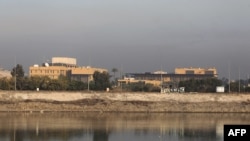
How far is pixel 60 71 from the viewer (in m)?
160

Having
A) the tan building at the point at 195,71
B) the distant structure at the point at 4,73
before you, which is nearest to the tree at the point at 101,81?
the distant structure at the point at 4,73

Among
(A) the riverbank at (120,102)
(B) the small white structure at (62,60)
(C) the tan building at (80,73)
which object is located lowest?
(A) the riverbank at (120,102)

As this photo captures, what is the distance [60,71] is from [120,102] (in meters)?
92.4

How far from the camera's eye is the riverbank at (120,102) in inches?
2670

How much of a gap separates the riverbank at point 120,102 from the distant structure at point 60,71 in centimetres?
8259

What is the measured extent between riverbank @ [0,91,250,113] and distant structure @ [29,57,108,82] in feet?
271

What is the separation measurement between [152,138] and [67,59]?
469 ft

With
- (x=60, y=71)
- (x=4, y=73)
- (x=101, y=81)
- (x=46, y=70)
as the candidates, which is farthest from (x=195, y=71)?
(x=101, y=81)

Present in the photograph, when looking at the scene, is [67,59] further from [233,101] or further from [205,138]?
[205,138]

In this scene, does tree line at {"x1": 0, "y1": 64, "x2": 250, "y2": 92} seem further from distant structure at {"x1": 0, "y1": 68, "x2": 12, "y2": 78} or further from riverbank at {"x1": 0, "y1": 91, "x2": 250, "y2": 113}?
distant structure at {"x1": 0, "y1": 68, "x2": 12, "y2": 78}

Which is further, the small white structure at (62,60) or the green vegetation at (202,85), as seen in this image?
the small white structure at (62,60)

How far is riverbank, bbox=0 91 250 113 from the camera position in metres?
67.8

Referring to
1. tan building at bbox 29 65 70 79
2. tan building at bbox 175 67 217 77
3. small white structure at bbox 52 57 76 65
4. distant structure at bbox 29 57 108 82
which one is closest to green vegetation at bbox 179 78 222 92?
distant structure at bbox 29 57 108 82

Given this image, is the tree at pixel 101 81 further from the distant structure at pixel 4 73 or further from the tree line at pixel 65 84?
the distant structure at pixel 4 73
